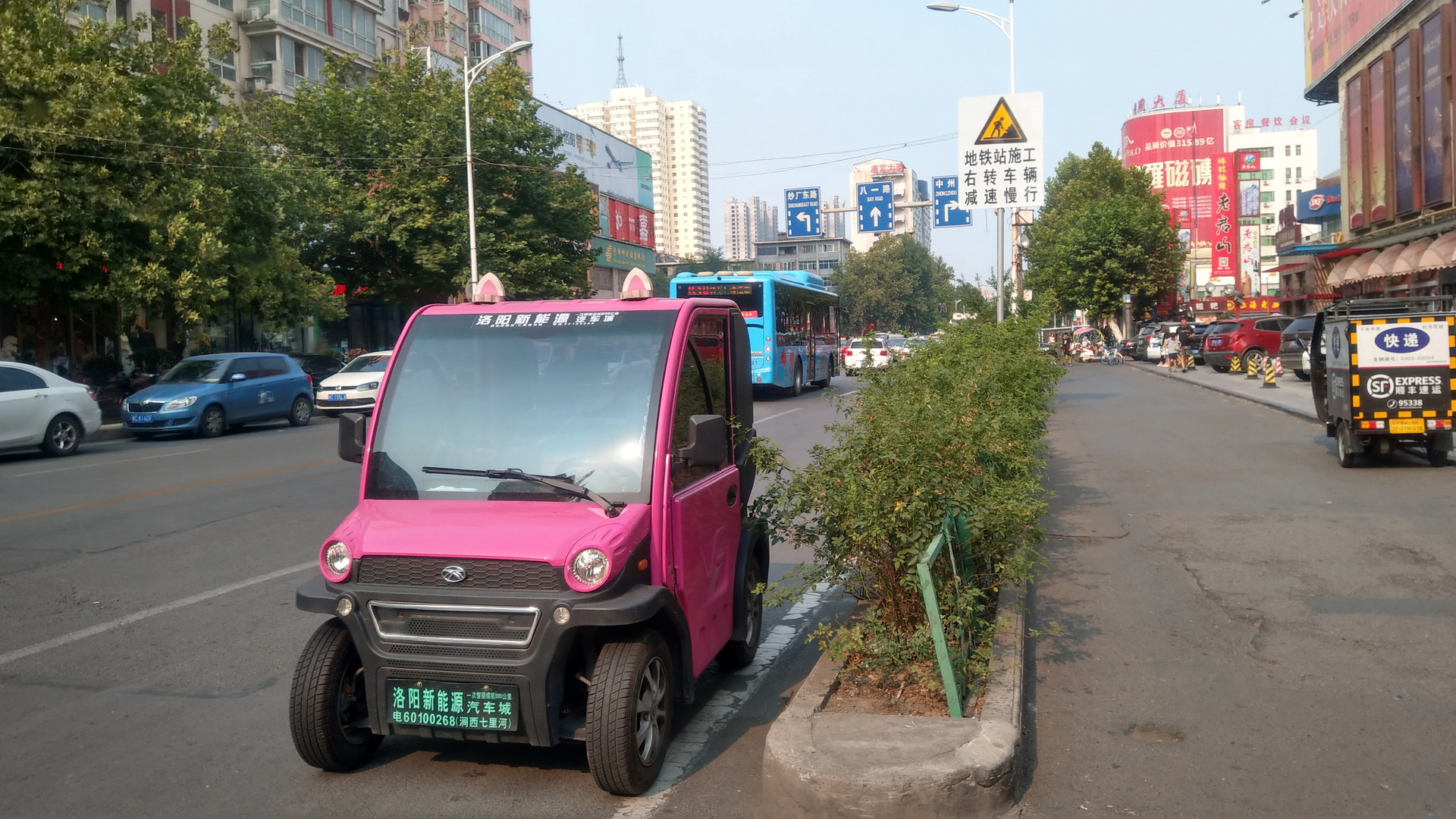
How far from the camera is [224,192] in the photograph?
2427cm

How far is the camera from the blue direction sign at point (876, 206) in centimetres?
2927

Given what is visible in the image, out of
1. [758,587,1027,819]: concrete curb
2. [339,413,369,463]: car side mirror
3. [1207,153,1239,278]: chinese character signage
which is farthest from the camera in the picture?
[1207,153,1239,278]: chinese character signage

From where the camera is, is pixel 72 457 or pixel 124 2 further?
pixel 124 2

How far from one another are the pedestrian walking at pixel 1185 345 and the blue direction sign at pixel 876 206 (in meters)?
14.1

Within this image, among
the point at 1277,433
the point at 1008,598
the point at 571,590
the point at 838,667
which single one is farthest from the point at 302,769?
the point at 1277,433

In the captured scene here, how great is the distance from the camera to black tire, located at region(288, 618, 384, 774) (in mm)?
4145

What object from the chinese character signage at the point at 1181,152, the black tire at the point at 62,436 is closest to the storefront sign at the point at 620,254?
the black tire at the point at 62,436

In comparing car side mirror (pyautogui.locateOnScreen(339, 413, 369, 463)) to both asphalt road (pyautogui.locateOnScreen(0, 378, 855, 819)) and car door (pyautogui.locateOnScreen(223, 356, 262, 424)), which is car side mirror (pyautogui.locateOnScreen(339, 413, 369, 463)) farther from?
car door (pyautogui.locateOnScreen(223, 356, 262, 424))

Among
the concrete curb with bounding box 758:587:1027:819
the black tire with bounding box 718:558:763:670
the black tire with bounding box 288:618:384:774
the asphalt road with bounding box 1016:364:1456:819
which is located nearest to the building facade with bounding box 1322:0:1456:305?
the asphalt road with bounding box 1016:364:1456:819

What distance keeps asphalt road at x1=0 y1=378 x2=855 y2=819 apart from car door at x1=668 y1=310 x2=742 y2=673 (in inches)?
20.2

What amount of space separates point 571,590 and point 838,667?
162cm

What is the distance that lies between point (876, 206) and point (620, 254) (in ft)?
116

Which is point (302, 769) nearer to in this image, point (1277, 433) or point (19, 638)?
point (19, 638)

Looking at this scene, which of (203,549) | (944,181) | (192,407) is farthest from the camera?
(944,181)
